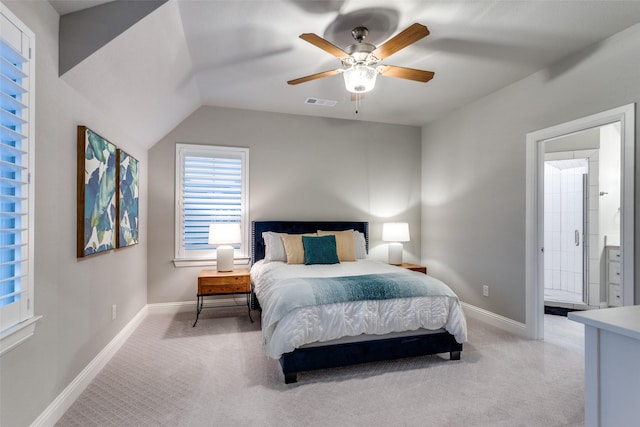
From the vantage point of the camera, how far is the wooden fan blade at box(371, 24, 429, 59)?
203 cm

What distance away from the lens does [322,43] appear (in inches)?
89.1

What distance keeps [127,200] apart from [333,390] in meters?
2.71

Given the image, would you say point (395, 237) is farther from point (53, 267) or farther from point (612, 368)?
point (53, 267)

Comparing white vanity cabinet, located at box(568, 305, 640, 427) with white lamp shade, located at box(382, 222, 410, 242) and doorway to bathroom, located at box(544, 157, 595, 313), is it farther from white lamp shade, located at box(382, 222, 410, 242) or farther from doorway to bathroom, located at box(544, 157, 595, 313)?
doorway to bathroom, located at box(544, 157, 595, 313)

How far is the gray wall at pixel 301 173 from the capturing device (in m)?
4.29

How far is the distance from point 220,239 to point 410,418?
9.33ft

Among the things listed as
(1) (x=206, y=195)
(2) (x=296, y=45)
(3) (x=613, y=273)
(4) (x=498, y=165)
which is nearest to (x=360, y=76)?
(2) (x=296, y=45)

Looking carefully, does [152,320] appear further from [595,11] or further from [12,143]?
[595,11]

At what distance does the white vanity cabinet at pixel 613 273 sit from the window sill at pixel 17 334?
5872 mm

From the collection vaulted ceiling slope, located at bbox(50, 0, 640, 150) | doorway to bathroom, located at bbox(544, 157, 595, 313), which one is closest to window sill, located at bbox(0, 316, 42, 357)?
vaulted ceiling slope, located at bbox(50, 0, 640, 150)

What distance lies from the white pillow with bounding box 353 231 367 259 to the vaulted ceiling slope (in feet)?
6.39

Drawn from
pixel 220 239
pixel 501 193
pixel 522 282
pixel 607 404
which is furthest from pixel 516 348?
pixel 220 239

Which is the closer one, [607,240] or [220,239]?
[220,239]

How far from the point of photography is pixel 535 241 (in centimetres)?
340
